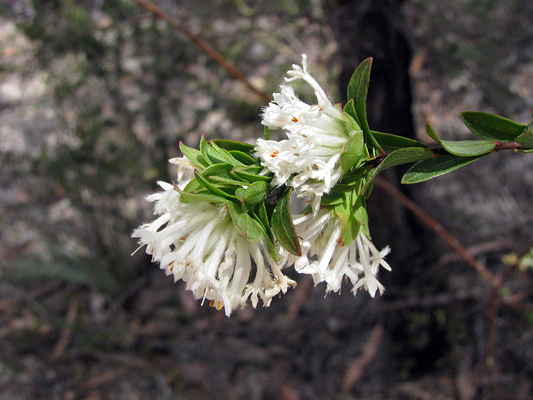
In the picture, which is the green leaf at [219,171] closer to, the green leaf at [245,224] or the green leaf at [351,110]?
the green leaf at [245,224]

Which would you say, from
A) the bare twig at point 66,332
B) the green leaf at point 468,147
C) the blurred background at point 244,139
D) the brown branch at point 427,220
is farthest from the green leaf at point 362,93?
the bare twig at point 66,332

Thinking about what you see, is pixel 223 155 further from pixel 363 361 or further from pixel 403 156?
pixel 363 361

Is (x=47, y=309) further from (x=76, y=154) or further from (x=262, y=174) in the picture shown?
(x=262, y=174)

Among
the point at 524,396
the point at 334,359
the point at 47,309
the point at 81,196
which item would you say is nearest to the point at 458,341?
the point at 524,396

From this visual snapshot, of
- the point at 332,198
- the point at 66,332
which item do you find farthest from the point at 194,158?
the point at 66,332

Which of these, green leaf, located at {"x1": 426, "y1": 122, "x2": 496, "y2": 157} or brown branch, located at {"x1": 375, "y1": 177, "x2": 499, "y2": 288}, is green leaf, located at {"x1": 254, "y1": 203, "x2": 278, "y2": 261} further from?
brown branch, located at {"x1": 375, "y1": 177, "x2": 499, "y2": 288}

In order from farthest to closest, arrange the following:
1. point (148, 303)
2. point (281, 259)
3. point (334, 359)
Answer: point (148, 303) < point (334, 359) < point (281, 259)
